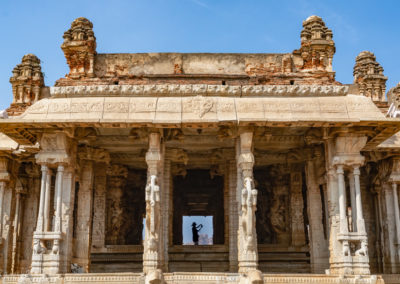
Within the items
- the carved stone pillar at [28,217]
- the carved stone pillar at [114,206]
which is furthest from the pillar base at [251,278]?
the carved stone pillar at [28,217]

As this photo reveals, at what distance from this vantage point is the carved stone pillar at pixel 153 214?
12.2 m

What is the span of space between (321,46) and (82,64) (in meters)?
7.49

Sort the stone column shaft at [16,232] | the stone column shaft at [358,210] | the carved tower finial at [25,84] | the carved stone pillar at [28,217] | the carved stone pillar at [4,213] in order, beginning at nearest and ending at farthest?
the stone column shaft at [358,210] < the carved stone pillar at [4,213] < the stone column shaft at [16,232] < the carved stone pillar at [28,217] < the carved tower finial at [25,84]

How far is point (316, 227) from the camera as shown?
14.5m

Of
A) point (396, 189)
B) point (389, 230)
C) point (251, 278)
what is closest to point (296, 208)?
point (389, 230)

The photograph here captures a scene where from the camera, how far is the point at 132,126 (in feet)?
41.4

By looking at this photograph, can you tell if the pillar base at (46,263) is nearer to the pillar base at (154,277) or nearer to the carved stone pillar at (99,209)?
the pillar base at (154,277)

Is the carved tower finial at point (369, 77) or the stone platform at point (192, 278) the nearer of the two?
the stone platform at point (192, 278)

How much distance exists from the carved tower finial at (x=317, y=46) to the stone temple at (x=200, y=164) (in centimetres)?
5

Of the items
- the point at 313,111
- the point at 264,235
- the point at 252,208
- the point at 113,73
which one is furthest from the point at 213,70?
the point at 264,235

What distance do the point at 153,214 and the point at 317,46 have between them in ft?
24.8

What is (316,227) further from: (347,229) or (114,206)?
(114,206)

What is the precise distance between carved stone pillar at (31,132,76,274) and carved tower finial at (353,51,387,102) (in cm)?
1154

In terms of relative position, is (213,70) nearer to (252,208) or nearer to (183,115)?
(183,115)
